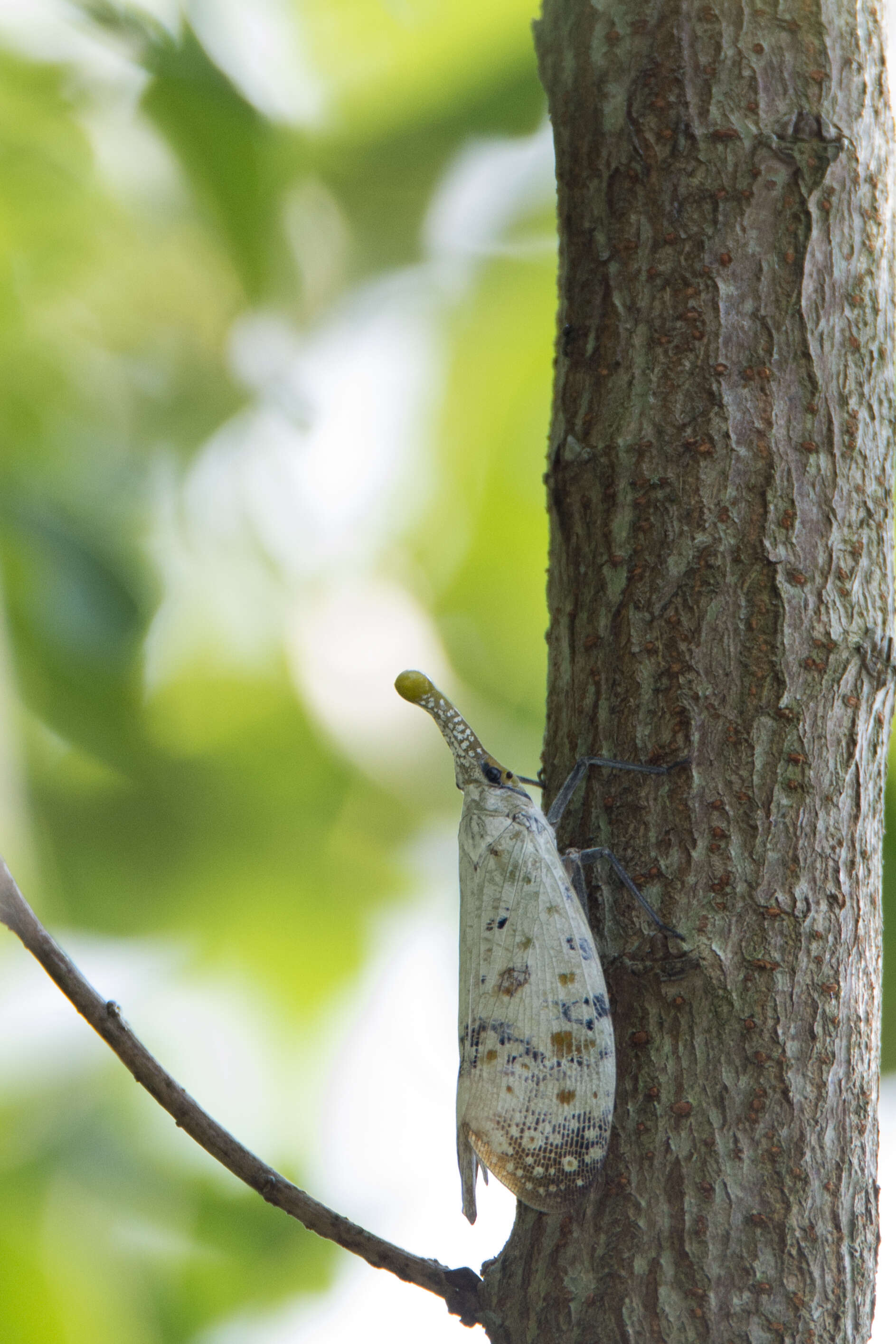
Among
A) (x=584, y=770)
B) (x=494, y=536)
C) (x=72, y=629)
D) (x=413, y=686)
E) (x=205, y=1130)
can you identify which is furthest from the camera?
(x=494, y=536)

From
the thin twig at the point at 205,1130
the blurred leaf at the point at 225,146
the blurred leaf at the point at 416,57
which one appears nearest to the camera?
the thin twig at the point at 205,1130

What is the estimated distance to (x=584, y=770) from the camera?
0.60m

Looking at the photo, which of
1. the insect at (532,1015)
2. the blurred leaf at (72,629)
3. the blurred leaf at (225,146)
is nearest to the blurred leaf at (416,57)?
the blurred leaf at (225,146)

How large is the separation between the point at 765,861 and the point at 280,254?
1678 millimetres

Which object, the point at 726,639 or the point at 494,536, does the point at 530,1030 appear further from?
the point at 494,536

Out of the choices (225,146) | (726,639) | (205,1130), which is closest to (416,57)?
(225,146)

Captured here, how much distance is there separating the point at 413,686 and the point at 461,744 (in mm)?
80

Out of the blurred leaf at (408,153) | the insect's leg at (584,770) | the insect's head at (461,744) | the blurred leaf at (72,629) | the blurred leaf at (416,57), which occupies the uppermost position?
the blurred leaf at (416,57)

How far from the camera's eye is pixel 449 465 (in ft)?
6.10

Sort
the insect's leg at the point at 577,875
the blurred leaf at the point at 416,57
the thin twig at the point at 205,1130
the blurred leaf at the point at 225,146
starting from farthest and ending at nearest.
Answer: the blurred leaf at the point at 416,57 → the blurred leaf at the point at 225,146 → the insect's leg at the point at 577,875 → the thin twig at the point at 205,1130

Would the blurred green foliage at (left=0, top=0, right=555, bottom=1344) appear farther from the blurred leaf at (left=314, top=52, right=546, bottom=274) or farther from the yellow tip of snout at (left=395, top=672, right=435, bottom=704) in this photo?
the yellow tip of snout at (left=395, top=672, right=435, bottom=704)

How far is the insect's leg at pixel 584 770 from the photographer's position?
565 mm

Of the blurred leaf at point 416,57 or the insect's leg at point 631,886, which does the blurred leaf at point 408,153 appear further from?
the insect's leg at point 631,886

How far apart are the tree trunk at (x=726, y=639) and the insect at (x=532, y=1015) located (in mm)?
14
